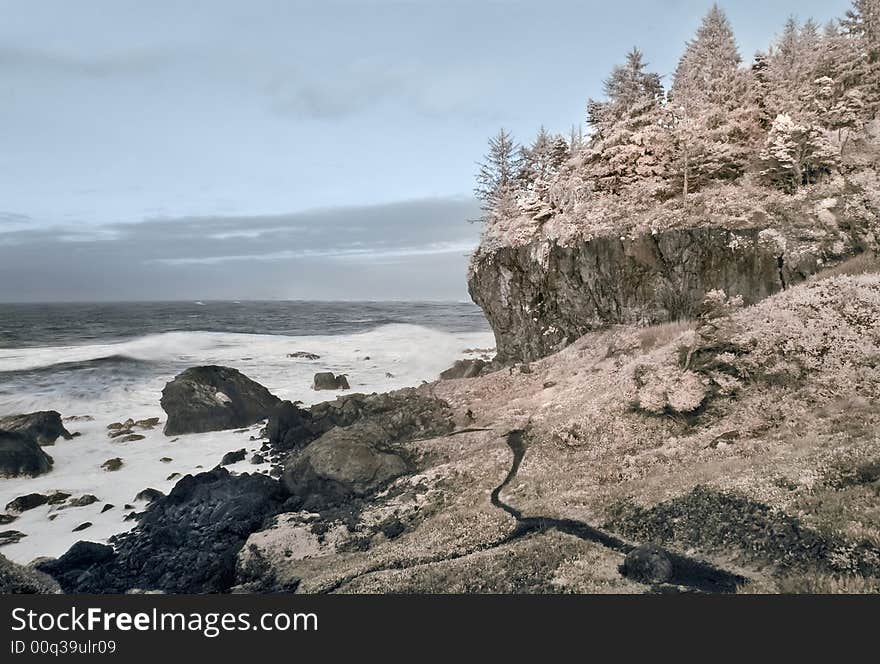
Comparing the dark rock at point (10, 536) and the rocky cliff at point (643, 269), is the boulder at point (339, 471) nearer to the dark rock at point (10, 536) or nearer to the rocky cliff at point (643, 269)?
the dark rock at point (10, 536)

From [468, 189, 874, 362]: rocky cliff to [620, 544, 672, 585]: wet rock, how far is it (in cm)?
1813

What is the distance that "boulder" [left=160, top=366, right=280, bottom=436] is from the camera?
29.2 meters

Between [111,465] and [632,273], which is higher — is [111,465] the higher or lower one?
the lower one

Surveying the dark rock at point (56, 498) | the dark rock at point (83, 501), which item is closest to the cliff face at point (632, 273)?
the dark rock at point (83, 501)

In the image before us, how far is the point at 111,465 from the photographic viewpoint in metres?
23.6

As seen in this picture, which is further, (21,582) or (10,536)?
(10,536)

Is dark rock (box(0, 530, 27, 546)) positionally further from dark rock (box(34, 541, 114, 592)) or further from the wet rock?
the wet rock

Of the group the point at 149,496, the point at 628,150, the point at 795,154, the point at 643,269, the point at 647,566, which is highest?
the point at 628,150

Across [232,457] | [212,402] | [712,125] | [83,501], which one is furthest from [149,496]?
[712,125]

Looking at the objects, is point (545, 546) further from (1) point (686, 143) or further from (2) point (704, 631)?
(1) point (686, 143)

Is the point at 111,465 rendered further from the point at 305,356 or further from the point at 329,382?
the point at 305,356

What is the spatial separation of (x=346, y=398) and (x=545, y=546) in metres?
20.1

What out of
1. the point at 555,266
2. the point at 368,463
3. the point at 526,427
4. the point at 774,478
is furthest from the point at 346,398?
the point at 774,478

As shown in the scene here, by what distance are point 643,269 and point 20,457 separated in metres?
35.1
